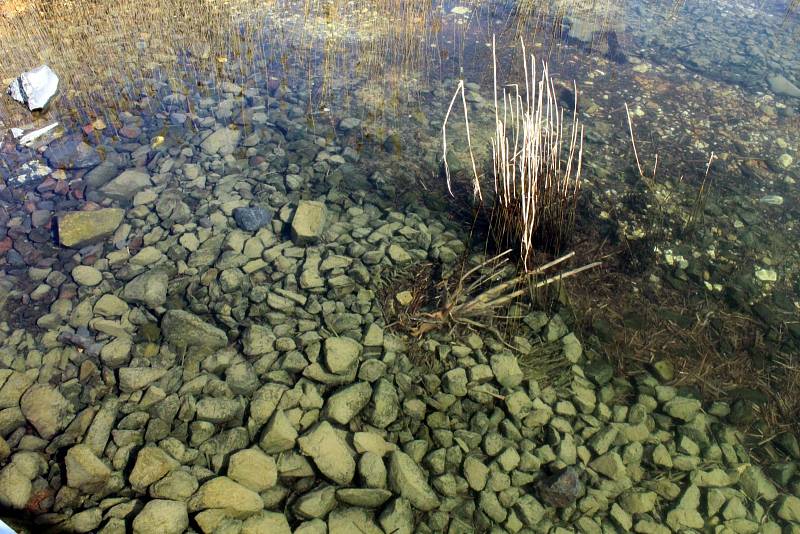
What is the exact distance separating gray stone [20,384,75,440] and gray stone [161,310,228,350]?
45cm

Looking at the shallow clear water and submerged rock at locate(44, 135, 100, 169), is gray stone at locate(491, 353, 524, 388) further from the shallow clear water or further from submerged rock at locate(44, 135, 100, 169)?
submerged rock at locate(44, 135, 100, 169)

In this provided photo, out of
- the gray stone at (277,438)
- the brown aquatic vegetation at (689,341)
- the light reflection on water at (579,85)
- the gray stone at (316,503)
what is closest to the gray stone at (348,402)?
the gray stone at (277,438)

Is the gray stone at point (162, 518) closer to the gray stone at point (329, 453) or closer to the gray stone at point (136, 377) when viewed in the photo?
the gray stone at point (329, 453)

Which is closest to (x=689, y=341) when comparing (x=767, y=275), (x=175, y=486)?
(x=767, y=275)

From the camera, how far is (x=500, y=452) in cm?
203

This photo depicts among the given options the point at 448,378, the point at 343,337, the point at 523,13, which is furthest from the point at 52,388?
the point at 523,13

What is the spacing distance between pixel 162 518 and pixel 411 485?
2.67ft

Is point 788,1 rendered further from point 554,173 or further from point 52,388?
point 52,388

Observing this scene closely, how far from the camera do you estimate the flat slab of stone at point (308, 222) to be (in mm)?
2748

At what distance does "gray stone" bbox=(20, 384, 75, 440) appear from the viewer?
1.96 meters

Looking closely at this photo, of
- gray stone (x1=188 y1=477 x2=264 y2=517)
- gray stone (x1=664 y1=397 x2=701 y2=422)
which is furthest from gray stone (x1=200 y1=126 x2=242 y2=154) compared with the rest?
gray stone (x1=664 y1=397 x2=701 y2=422)

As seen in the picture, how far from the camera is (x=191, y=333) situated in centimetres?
229

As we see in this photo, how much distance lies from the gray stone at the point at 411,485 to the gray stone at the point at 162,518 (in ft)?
2.28

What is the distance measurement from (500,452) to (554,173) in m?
1.41
